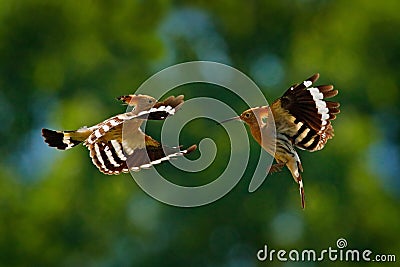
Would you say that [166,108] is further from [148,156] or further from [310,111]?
[310,111]

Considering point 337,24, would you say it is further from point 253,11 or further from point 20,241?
point 20,241

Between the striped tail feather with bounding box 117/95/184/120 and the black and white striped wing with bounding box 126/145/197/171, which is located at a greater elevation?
the black and white striped wing with bounding box 126/145/197/171

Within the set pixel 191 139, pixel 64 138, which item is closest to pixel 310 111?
pixel 64 138

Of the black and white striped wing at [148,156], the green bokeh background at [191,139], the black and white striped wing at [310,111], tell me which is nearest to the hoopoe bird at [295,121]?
the black and white striped wing at [310,111]

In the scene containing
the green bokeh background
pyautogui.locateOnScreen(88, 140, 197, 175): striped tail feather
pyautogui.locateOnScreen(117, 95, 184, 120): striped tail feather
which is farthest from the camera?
the green bokeh background

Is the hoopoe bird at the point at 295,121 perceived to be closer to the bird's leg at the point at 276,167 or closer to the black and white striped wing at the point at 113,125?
the bird's leg at the point at 276,167

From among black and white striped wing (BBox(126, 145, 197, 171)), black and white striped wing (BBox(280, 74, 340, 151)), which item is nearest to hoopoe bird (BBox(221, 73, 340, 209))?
black and white striped wing (BBox(280, 74, 340, 151))

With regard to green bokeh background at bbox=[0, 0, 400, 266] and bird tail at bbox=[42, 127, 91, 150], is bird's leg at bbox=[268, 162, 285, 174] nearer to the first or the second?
bird tail at bbox=[42, 127, 91, 150]
